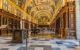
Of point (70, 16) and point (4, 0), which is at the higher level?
point (4, 0)

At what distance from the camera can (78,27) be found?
18.7m

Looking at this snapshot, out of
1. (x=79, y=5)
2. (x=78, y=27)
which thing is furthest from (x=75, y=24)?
(x=79, y=5)

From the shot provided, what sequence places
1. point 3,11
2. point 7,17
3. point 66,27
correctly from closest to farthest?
point 66,27 → point 3,11 → point 7,17

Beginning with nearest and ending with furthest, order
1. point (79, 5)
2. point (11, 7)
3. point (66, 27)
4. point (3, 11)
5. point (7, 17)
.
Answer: point (79, 5) < point (66, 27) < point (3, 11) < point (7, 17) < point (11, 7)

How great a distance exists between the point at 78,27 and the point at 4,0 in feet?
31.4

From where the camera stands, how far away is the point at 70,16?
19.3 metres

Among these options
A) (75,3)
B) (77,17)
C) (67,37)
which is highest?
(75,3)

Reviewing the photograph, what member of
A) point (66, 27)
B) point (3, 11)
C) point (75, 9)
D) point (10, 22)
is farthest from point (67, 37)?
point (10, 22)

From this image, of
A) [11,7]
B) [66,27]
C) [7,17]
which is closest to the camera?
[66,27]

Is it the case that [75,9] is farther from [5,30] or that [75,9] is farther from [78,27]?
[5,30]

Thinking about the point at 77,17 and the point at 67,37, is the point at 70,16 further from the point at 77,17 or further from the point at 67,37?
the point at 67,37

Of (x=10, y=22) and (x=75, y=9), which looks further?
(x=10, y=22)

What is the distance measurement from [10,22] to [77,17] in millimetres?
10805

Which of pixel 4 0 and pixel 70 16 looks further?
pixel 4 0
